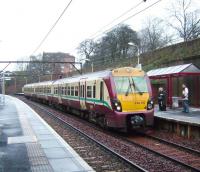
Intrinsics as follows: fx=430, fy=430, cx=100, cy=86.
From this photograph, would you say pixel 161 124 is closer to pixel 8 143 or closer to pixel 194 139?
pixel 194 139

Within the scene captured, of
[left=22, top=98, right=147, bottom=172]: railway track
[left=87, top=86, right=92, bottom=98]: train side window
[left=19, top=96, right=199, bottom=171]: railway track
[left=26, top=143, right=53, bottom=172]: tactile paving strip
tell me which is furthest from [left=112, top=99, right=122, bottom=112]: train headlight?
[left=26, top=143, right=53, bottom=172]: tactile paving strip

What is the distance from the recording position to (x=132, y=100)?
1781 cm

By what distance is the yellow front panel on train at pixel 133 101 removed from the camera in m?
17.7

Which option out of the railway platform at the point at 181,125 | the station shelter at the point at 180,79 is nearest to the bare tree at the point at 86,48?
the station shelter at the point at 180,79

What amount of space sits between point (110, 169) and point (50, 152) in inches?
93.7

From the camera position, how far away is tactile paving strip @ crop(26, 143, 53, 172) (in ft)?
32.9

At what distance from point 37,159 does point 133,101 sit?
289 inches

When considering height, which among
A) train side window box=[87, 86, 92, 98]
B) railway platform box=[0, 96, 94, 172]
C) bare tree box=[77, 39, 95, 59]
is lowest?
railway platform box=[0, 96, 94, 172]

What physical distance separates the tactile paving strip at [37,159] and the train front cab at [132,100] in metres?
4.74

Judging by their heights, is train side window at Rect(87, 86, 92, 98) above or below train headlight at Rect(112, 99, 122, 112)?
above

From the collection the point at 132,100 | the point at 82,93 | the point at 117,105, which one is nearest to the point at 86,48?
the point at 82,93

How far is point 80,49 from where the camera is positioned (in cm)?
8506

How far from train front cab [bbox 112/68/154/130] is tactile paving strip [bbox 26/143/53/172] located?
474cm

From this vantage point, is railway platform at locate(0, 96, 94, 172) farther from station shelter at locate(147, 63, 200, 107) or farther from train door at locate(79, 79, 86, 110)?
station shelter at locate(147, 63, 200, 107)
